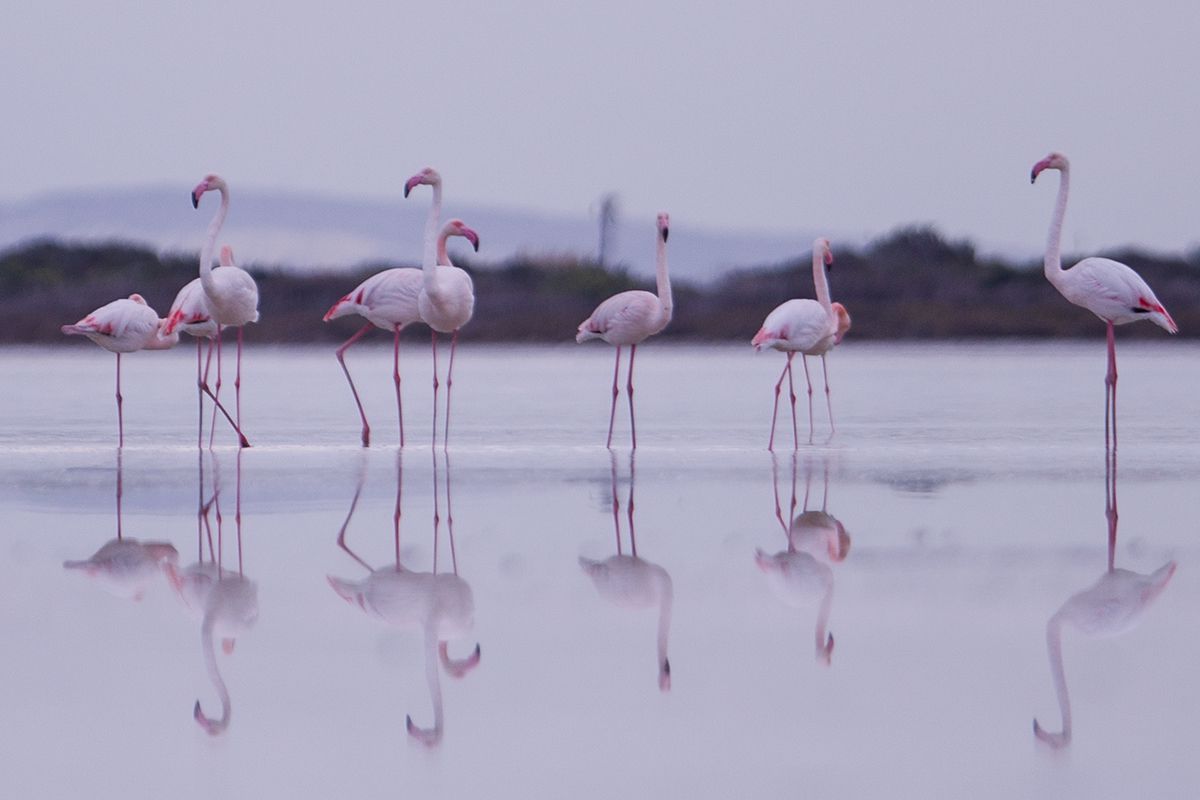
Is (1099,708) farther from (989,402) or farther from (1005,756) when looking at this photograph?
(989,402)

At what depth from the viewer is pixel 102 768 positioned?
2.96 meters

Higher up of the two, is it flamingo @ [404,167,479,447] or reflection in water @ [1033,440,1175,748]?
flamingo @ [404,167,479,447]

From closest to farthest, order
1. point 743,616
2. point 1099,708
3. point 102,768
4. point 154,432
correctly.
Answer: point 102,768 → point 1099,708 → point 743,616 → point 154,432

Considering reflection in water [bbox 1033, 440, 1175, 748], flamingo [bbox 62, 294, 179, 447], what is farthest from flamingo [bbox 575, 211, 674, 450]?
reflection in water [bbox 1033, 440, 1175, 748]

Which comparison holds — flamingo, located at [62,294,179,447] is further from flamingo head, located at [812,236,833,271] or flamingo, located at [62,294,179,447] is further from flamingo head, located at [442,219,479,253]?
flamingo head, located at [812,236,833,271]

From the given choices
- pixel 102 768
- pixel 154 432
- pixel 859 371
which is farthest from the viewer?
pixel 859 371

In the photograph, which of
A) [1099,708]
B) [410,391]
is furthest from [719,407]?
[1099,708]

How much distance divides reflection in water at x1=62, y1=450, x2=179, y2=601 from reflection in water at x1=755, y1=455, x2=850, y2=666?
1.79 meters

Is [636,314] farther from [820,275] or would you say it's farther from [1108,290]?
[1108,290]

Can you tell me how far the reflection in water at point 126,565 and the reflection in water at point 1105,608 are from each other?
2.40 metres

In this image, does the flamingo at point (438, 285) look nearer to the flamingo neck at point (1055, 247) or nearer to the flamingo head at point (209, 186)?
the flamingo head at point (209, 186)

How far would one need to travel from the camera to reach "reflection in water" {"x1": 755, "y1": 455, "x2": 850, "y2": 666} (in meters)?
4.38

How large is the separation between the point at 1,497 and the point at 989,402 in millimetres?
8087

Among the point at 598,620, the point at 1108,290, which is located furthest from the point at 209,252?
the point at 598,620
